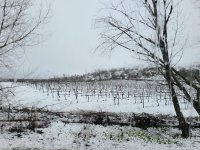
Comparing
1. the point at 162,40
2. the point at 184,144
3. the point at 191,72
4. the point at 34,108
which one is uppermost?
the point at 162,40

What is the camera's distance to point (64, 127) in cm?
1823

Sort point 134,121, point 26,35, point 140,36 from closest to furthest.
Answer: point 26,35 → point 140,36 → point 134,121

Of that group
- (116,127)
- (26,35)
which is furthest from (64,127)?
(26,35)

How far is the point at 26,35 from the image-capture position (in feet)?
48.3

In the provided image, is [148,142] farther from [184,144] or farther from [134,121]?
[134,121]

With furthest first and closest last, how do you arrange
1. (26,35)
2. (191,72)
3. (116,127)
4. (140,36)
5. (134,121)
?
(134,121), (116,127), (140,36), (191,72), (26,35)

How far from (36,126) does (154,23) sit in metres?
8.33

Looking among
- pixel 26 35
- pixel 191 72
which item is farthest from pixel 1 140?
pixel 191 72

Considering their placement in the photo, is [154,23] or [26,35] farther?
[154,23]

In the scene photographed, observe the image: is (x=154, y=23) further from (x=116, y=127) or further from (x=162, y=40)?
(x=116, y=127)

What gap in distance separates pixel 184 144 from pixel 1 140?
28.2ft

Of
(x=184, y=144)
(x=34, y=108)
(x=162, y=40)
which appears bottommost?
(x=184, y=144)

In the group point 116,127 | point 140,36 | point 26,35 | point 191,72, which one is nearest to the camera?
point 26,35

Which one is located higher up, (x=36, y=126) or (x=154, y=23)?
(x=154, y=23)
